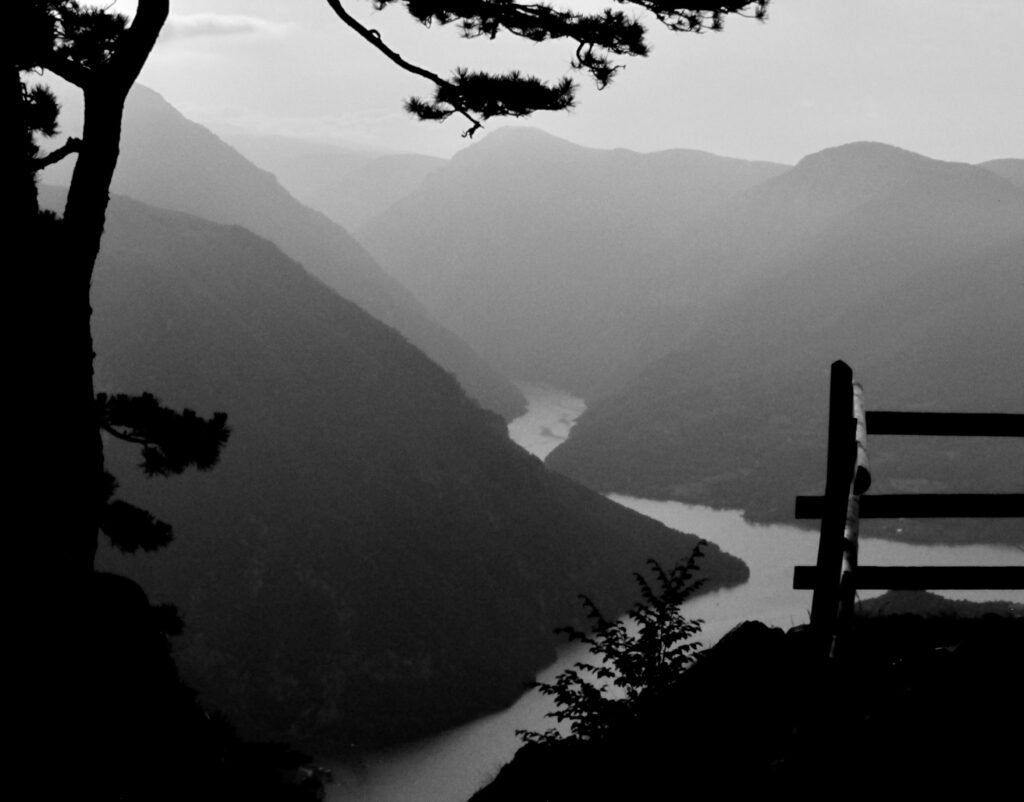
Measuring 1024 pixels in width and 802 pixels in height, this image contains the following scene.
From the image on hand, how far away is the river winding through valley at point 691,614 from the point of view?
65.6 meters

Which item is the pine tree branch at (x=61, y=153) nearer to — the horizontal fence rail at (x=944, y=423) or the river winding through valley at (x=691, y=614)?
the horizontal fence rail at (x=944, y=423)

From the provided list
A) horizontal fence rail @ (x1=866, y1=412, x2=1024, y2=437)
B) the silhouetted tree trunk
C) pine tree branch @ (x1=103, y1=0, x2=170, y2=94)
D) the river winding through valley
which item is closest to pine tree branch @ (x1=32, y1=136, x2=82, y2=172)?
the silhouetted tree trunk

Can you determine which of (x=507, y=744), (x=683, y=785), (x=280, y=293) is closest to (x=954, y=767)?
(x=683, y=785)

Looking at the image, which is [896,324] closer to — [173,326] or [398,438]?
[398,438]

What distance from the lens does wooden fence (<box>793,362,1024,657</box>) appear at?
10.9ft

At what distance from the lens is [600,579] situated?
95.0 m

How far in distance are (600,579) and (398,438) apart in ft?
90.4

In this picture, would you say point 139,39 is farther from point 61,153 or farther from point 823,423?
point 823,423

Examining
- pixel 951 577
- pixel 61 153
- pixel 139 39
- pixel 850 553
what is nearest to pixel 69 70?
pixel 139 39

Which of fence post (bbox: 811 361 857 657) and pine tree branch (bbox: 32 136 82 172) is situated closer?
fence post (bbox: 811 361 857 657)

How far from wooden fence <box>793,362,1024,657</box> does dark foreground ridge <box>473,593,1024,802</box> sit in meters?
0.28

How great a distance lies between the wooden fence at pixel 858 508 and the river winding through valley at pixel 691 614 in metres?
6.54

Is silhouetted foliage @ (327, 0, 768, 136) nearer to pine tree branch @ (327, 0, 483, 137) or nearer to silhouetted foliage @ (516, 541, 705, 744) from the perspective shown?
pine tree branch @ (327, 0, 483, 137)

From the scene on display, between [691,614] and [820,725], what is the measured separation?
305 feet
